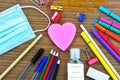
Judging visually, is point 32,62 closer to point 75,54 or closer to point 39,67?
point 39,67

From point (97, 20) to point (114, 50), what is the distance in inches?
4.9

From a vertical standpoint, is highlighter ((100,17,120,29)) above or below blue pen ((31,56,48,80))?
above

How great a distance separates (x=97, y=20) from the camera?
93 cm

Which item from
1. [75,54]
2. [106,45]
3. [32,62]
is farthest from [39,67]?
[106,45]

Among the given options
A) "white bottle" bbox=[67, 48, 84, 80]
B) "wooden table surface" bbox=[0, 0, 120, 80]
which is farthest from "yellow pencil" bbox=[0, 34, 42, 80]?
"white bottle" bbox=[67, 48, 84, 80]

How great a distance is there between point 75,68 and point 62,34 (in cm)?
13

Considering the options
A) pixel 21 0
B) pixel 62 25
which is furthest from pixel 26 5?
pixel 62 25

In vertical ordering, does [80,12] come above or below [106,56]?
above

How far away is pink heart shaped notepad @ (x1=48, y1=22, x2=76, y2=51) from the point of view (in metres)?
0.89

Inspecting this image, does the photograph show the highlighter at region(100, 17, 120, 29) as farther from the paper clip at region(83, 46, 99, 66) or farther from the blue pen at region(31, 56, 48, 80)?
the blue pen at region(31, 56, 48, 80)

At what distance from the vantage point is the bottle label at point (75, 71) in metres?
0.84

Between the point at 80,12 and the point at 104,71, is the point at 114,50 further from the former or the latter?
the point at 80,12

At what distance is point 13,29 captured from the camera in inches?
35.0

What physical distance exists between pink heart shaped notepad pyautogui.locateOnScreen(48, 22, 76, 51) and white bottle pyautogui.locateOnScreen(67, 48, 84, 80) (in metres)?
0.04
